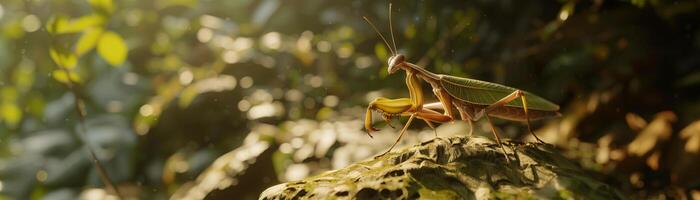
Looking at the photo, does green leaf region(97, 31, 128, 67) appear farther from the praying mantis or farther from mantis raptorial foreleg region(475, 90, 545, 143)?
mantis raptorial foreleg region(475, 90, 545, 143)

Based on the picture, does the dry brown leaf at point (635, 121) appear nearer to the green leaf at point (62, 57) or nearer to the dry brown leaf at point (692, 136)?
the dry brown leaf at point (692, 136)

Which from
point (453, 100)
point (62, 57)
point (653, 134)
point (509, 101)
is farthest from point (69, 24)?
point (653, 134)

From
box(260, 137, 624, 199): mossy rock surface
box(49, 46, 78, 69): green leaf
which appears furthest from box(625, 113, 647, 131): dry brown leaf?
box(49, 46, 78, 69): green leaf

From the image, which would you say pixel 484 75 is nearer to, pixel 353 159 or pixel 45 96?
pixel 353 159

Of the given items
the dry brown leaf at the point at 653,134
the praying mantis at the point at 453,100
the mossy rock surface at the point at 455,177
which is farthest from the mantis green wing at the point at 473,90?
the dry brown leaf at the point at 653,134

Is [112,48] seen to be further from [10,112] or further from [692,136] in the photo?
Answer: [692,136]

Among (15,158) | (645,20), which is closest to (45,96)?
(15,158)

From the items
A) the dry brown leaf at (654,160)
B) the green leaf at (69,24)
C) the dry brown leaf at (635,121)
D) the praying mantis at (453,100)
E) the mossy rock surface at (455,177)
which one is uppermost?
the green leaf at (69,24)
